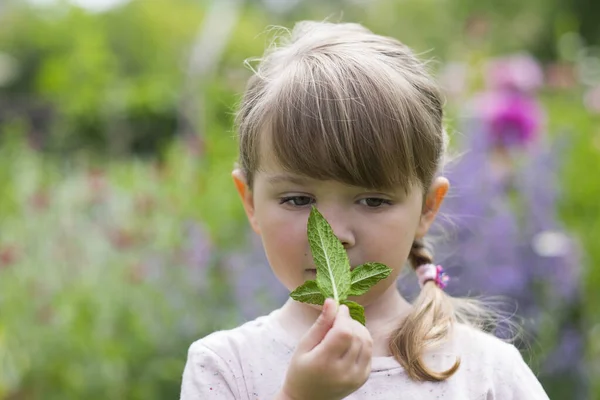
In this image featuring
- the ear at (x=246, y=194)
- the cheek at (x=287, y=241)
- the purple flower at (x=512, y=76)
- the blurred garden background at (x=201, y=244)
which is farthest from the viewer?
the purple flower at (x=512, y=76)

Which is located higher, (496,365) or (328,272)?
(328,272)

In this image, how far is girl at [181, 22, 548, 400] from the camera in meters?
1.54

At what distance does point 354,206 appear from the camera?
1570mm

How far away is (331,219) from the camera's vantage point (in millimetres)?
1546

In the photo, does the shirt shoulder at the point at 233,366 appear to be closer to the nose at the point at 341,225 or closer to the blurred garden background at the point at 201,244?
the nose at the point at 341,225

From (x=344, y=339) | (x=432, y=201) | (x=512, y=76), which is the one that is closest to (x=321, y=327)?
(x=344, y=339)

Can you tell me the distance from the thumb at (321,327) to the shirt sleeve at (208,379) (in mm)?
285

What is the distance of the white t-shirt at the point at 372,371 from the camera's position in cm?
165

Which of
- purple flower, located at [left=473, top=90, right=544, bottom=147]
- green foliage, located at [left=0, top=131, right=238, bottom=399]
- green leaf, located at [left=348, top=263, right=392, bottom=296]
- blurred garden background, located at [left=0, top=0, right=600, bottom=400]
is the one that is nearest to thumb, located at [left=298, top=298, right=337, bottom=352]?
green leaf, located at [left=348, top=263, right=392, bottom=296]

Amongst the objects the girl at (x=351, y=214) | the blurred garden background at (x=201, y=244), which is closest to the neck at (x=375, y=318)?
the girl at (x=351, y=214)

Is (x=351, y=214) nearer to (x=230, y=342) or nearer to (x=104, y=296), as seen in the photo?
(x=230, y=342)

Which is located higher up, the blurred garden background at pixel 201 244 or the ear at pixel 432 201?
the ear at pixel 432 201

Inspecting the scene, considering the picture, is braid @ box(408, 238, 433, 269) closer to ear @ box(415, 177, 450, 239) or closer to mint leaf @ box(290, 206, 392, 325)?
ear @ box(415, 177, 450, 239)

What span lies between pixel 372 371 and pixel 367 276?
237 millimetres
